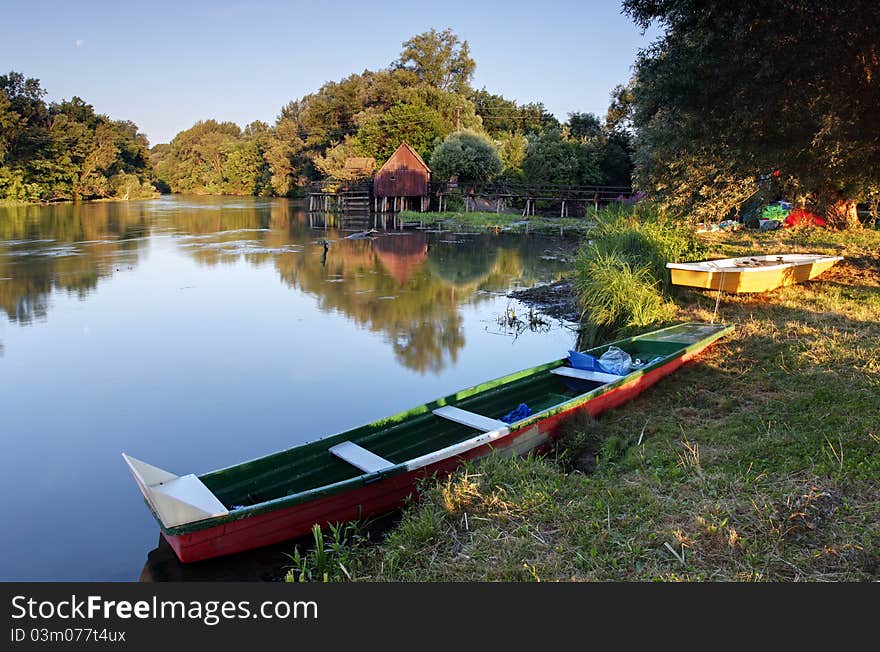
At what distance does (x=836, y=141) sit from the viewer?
8875 millimetres

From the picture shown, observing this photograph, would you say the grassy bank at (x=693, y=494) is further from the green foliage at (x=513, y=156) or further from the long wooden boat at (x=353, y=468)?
the green foliage at (x=513, y=156)

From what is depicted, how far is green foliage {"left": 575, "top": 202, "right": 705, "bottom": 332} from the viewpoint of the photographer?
10914 mm

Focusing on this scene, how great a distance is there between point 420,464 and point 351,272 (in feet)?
50.6

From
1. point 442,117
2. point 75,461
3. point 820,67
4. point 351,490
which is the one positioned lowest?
point 75,461

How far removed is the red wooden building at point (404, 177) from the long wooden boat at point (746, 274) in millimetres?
31962

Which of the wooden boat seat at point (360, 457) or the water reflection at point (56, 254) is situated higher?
the water reflection at point (56, 254)

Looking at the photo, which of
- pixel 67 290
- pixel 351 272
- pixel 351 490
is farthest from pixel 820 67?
pixel 67 290

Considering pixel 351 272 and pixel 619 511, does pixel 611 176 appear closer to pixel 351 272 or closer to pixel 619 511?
pixel 351 272

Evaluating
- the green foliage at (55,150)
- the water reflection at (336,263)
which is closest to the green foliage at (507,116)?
the water reflection at (336,263)

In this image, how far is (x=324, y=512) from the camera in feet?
16.7

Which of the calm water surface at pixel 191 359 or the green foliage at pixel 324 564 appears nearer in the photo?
the green foliage at pixel 324 564

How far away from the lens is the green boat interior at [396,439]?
17.5 ft

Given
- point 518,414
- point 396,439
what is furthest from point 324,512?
point 518,414

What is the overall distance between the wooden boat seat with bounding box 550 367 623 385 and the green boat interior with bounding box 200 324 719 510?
0.03 metres
